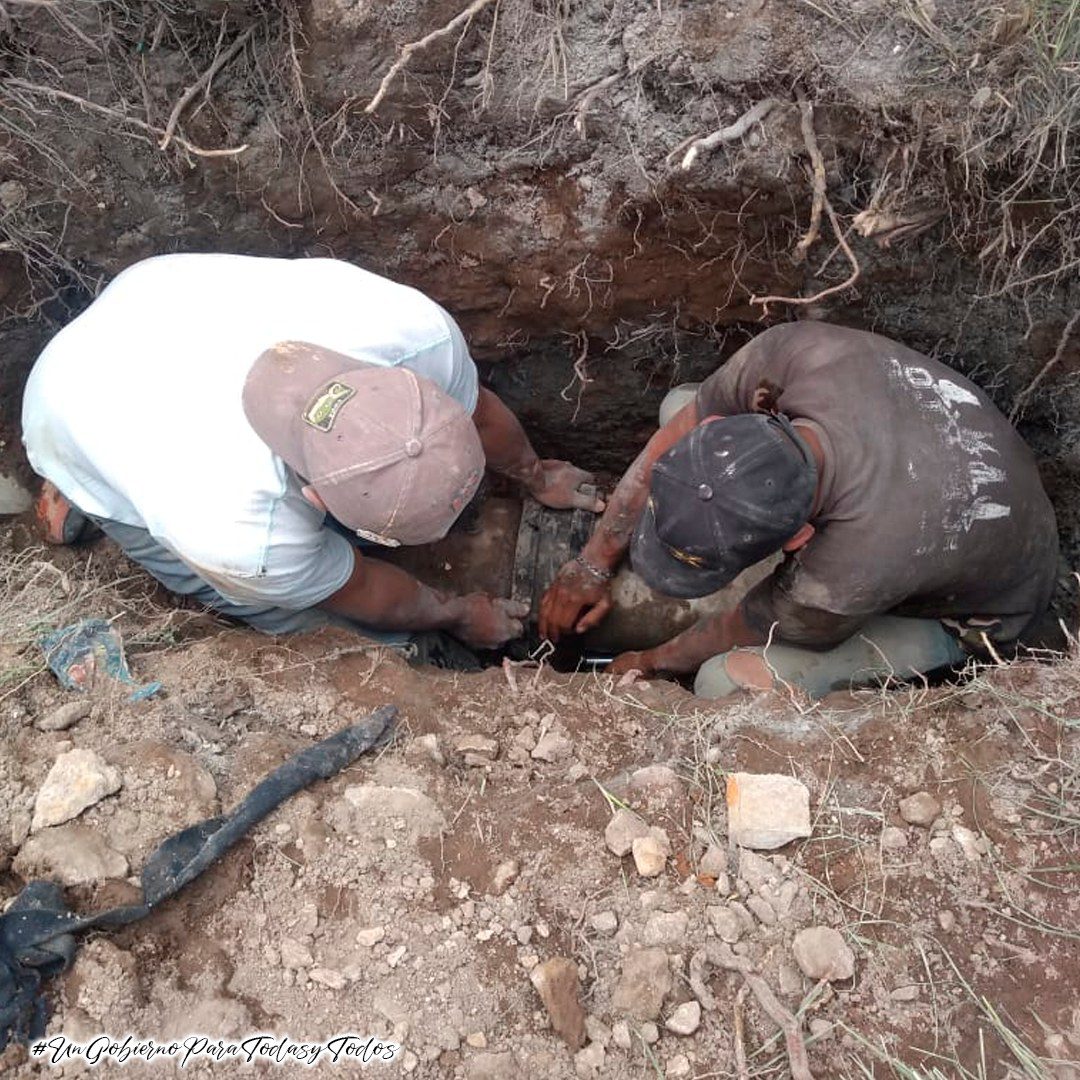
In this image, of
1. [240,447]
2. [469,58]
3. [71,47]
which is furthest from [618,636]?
[71,47]

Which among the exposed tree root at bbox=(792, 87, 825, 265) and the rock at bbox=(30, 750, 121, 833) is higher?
the exposed tree root at bbox=(792, 87, 825, 265)

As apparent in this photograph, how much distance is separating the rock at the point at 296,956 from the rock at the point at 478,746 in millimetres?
528

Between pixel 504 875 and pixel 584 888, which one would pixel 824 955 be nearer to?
pixel 584 888

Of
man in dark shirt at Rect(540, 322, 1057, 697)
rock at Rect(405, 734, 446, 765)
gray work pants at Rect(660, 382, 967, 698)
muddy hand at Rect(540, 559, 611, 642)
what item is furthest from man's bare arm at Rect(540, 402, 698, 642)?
rock at Rect(405, 734, 446, 765)

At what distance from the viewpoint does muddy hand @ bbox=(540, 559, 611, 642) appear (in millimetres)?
2924

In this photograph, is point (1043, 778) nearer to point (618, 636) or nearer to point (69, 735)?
point (618, 636)

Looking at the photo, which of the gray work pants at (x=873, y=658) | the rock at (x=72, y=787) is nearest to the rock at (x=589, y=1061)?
the rock at (x=72, y=787)

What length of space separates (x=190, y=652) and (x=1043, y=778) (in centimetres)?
191

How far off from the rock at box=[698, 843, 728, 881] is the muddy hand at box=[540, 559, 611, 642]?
124cm

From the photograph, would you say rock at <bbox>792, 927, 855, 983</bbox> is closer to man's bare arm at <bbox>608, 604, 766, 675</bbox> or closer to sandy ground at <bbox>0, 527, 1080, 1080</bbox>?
sandy ground at <bbox>0, 527, 1080, 1080</bbox>

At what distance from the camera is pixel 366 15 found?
2.17m

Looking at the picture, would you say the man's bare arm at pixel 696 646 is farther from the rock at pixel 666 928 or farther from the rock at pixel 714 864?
the rock at pixel 666 928

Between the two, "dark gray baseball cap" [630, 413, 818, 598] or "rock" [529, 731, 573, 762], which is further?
"rock" [529, 731, 573, 762]

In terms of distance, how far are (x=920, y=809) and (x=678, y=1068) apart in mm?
670
